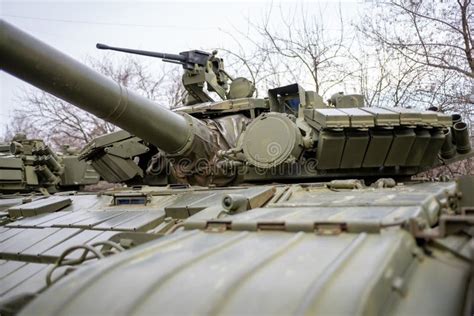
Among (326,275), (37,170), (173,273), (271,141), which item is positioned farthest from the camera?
(37,170)

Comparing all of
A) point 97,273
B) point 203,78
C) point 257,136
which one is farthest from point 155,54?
point 97,273

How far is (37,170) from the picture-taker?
1032cm

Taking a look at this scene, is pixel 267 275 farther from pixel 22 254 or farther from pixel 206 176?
pixel 206 176

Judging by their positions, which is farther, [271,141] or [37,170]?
[37,170]

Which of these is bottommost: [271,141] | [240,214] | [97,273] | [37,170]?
[97,273]

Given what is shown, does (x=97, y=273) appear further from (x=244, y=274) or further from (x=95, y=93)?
(x=95, y=93)

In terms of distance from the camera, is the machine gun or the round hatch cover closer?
the round hatch cover

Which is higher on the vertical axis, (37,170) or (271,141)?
(271,141)

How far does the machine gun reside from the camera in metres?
7.05

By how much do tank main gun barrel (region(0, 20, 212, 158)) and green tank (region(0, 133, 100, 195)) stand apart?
16.6 ft

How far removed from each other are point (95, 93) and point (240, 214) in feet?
5.95

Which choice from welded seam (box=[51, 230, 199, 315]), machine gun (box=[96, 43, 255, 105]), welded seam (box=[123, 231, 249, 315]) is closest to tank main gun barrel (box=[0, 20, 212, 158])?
machine gun (box=[96, 43, 255, 105])

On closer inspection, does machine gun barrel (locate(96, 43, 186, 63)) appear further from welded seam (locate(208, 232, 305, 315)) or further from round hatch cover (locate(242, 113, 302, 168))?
welded seam (locate(208, 232, 305, 315))

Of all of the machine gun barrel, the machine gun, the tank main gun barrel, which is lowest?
the tank main gun barrel
